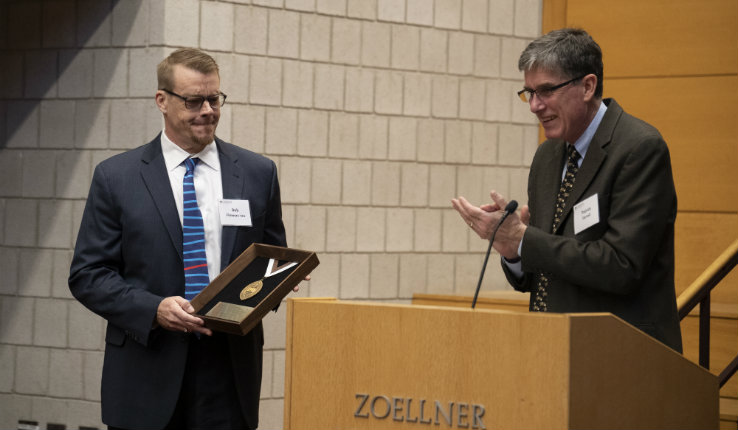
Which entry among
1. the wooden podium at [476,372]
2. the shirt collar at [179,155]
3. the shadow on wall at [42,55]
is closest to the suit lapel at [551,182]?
the wooden podium at [476,372]

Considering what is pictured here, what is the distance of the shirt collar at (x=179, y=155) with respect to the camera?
2930mm

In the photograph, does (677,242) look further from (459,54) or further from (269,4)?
(269,4)

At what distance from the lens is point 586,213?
2400mm

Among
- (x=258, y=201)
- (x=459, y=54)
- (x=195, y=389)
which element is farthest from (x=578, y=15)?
(x=195, y=389)

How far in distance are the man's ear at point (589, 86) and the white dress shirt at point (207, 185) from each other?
3.71 feet

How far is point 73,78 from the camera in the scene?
5.08 metres

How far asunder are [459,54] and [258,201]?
2987 millimetres

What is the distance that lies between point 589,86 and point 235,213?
1.11 meters

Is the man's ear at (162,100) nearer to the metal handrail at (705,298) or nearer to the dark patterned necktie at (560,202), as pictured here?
the dark patterned necktie at (560,202)

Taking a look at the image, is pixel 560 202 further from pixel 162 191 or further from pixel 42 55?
pixel 42 55

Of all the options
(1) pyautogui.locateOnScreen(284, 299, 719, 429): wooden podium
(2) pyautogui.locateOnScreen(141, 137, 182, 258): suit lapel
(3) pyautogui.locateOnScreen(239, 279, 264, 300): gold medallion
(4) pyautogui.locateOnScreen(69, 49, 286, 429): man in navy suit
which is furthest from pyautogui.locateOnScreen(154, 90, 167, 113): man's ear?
(1) pyautogui.locateOnScreen(284, 299, 719, 429): wooden podium

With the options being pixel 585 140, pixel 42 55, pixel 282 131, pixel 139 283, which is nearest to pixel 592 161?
pixel 585 140

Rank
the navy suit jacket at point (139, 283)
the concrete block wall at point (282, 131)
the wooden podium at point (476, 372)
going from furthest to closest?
the concrete block wall at point (282, 131) < the navy suit jacket at point (139, 283) < the wooden podium at point (476, 372)

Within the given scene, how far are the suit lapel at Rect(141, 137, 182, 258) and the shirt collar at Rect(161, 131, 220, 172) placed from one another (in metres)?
0.02
